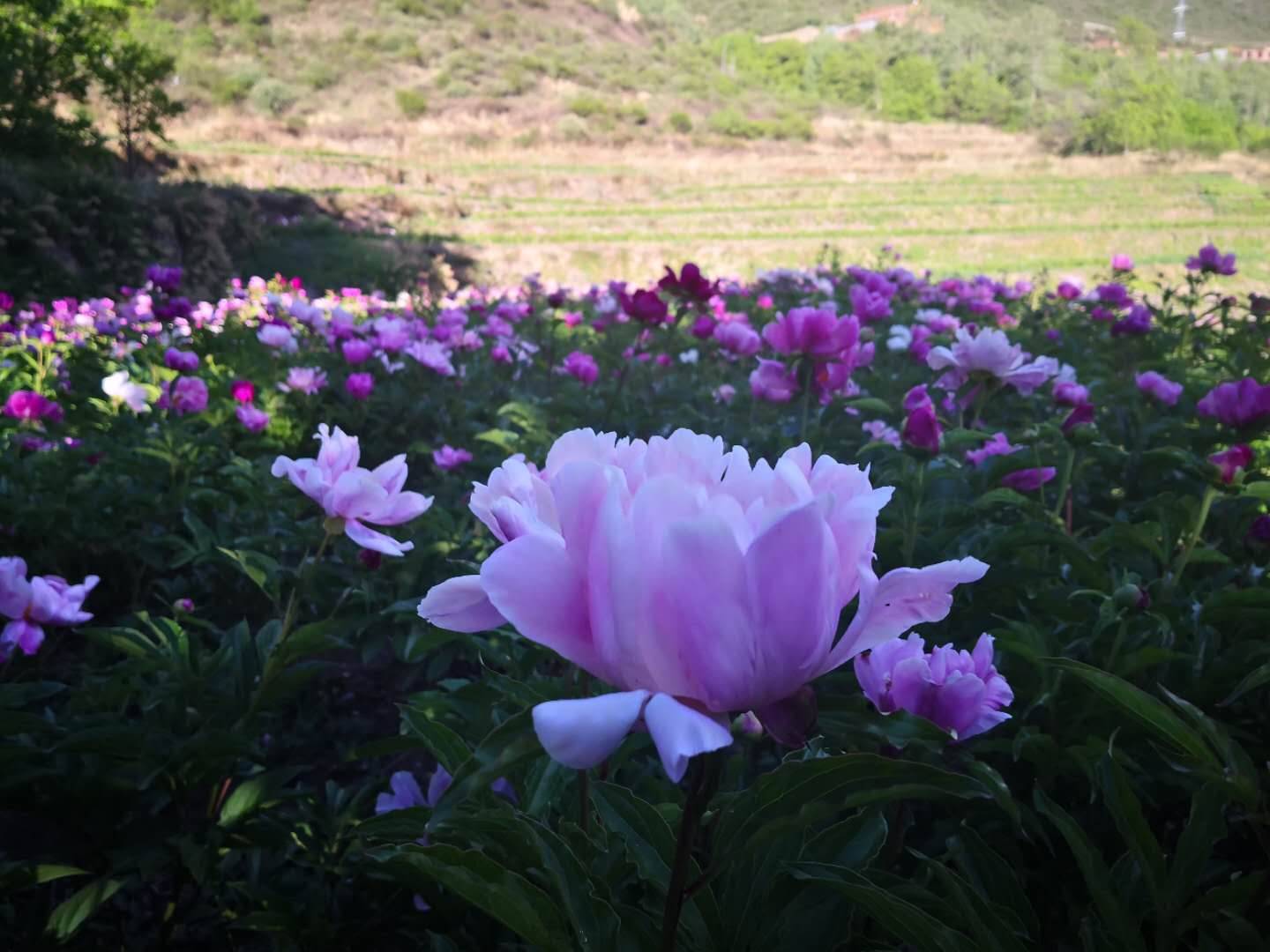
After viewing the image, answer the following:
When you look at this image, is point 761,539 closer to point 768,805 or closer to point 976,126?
point 768,805

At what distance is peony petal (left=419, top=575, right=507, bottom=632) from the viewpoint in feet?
1.67

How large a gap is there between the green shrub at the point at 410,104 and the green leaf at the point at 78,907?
119ft

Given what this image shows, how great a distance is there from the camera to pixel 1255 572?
4.58 feet

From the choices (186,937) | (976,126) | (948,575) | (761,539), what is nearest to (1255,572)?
(948,575)

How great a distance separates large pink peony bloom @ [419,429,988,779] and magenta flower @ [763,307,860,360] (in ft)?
4.00

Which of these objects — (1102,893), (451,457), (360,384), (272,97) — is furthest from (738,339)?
(272,97)

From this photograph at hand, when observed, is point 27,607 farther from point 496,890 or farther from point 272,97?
point 272,97

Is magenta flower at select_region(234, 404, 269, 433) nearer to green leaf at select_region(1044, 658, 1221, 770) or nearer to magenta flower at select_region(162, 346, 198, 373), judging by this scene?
magenta flower at select_region(162, 346, 198, 373)

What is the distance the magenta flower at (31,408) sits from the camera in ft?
8.07

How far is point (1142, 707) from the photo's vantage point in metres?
0.58

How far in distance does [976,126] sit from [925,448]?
53.8 metres

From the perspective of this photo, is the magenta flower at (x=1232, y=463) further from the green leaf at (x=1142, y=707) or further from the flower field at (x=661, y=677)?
the green leaf at (x=1142, y=707)

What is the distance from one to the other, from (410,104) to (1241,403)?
120 feet

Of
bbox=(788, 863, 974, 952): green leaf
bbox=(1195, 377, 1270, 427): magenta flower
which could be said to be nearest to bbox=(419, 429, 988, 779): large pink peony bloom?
bbox=(788, 863, 974, 952): green leaf
